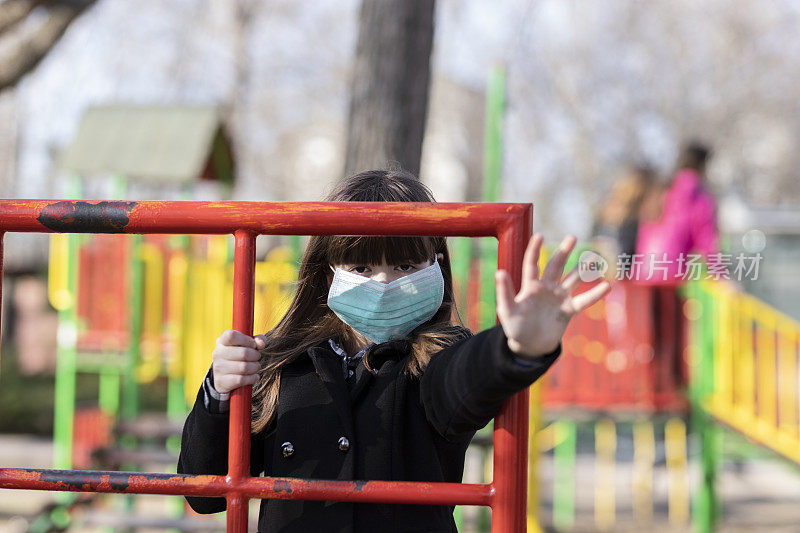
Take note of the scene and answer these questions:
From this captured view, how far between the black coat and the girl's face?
13 cm

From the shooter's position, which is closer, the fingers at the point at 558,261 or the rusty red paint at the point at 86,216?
the fingers at the point at 558,261

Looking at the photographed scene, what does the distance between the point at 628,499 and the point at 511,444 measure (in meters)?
6.64

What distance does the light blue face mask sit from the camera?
61.9 inches

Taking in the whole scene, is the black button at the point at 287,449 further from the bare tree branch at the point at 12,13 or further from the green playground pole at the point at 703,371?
the green playground pole at the point at 703,371

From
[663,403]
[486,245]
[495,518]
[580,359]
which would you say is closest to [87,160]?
[486,245]

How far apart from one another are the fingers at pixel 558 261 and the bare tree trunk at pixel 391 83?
2183mm

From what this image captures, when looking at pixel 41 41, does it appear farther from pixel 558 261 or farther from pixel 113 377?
pixel 558 261

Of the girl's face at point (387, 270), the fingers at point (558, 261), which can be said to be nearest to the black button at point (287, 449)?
the girl's face at point (387, 270)

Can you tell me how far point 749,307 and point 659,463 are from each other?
4.91 ft

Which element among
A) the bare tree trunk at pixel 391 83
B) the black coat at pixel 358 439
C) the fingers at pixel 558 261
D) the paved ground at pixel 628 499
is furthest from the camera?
the paved ground at pixel 628 499

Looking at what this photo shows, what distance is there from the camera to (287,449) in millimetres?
1554

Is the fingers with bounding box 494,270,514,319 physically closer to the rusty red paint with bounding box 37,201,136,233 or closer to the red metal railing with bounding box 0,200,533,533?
the red metal railing with bounding box 0,200,533,533

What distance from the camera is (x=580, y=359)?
5488mm

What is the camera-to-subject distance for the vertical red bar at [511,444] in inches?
55.4
